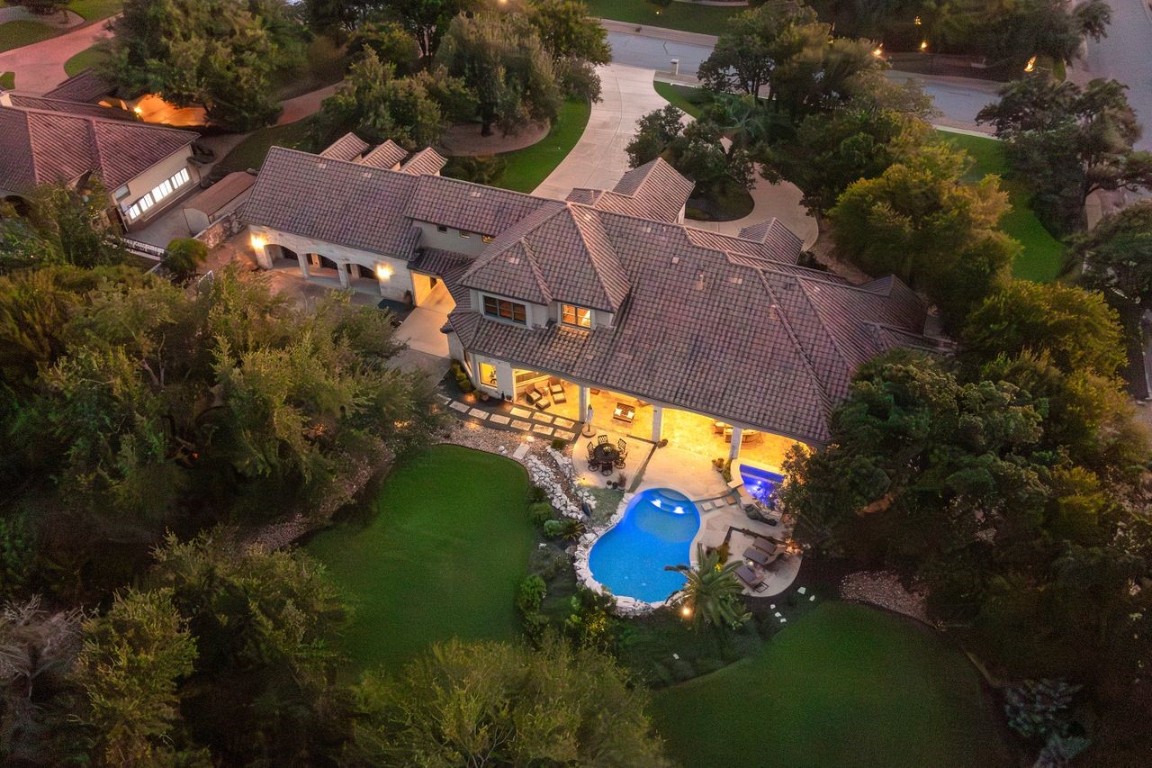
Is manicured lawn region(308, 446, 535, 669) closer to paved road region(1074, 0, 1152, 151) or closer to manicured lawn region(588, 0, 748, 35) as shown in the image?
paved road region(1074, 0, 1152, 151)

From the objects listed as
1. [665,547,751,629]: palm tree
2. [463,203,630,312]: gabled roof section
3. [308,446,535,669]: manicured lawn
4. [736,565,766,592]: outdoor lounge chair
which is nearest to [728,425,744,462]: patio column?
[736,565,766,592]: outdoor lounge chair

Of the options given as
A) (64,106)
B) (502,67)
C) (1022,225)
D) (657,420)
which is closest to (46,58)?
(64,106)

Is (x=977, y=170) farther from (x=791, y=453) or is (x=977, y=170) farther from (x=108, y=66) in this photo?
(x=108, y=66)

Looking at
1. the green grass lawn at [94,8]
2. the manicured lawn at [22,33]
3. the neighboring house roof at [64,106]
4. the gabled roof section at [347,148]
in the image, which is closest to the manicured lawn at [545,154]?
the gabled roof section at [347,148]

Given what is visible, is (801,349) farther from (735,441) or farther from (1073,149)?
(1073,149)

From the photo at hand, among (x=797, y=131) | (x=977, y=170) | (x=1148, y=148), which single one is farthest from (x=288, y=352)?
(x=1148, y=148)

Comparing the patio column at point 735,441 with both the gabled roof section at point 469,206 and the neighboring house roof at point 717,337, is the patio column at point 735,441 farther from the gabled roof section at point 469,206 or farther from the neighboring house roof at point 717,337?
the gabled roof section at point 469,206
